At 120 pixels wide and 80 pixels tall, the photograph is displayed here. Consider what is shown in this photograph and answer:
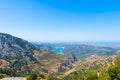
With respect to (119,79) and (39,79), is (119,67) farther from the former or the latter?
(39,79)

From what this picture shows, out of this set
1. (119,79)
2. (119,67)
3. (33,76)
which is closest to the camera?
(119,79)

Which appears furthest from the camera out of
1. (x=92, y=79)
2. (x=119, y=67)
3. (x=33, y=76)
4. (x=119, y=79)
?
(x=33, y=76)

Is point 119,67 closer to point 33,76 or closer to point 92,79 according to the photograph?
point 92,79

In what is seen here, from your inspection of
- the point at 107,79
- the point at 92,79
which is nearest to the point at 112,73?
the point at 107,79

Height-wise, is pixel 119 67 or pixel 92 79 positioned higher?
pixel 119 67

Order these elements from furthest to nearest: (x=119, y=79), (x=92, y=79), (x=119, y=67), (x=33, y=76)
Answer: (x=33, y=76)
(x=92, y=79)
(x=119, y=67)
(x=119, y=79)

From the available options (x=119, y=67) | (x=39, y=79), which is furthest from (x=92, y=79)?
(x=39, y=79)

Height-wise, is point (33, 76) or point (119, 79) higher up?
point (119, 79)

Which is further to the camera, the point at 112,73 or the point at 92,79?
the point at 92,79

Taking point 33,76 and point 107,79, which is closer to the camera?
point 107,79

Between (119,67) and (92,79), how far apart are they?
19958 mm

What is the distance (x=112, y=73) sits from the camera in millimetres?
80000

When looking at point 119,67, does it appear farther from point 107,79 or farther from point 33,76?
point 33,76

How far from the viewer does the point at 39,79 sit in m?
121
